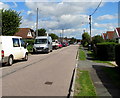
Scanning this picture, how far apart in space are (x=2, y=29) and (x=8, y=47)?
62.3 ft

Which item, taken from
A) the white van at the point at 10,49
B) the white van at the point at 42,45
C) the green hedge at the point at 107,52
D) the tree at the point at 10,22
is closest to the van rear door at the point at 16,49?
the white van at the point at 10,49

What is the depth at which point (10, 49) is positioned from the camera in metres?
13.5

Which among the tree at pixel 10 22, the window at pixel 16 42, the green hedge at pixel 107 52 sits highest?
the tree at pixel 10 22

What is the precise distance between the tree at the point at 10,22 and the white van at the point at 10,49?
16911 mm

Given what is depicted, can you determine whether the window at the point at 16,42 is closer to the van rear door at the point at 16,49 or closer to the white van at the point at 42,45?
the van rear door at the point at 16,49

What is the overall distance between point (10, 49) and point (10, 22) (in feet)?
64.6

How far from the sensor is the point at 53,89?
7203 mm

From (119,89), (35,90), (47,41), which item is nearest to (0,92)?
(35,90)

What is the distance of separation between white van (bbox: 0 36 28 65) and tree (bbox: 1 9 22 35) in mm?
16911

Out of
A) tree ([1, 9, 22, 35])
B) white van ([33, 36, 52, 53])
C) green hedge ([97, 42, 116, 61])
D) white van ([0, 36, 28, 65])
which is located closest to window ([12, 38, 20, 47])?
white van ([0, 36, 28, 65])

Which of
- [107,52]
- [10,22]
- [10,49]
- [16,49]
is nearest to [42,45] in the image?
[10,22]

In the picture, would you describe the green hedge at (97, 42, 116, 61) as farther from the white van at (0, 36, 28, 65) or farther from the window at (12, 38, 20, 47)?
the window at (12, 38, 20, 47)

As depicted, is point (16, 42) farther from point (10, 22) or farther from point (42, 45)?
point (10, 22)

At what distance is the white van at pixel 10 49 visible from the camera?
12664mm
